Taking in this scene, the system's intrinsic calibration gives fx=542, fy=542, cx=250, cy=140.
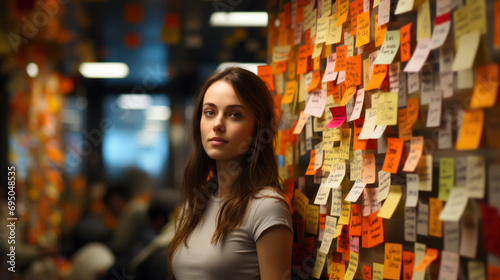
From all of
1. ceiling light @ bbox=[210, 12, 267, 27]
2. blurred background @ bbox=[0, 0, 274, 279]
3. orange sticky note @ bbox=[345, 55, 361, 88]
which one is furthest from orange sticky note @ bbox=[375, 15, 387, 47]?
ceiling light @ bbox=[210, 12, 267, 27]

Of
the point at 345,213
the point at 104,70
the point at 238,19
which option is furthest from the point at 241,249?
the point at 104,70

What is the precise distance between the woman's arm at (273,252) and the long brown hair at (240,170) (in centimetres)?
12

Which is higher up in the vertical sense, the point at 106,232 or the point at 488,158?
the point at 488,158

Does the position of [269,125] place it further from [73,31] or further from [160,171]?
[160,171]

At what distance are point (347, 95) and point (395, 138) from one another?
286 millimetres

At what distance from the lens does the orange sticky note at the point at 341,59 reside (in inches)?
64.9

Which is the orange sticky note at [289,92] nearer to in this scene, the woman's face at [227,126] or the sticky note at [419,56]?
the woman's face at [227,126]

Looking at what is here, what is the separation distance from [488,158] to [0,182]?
5.81 metres

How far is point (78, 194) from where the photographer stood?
26.0ft

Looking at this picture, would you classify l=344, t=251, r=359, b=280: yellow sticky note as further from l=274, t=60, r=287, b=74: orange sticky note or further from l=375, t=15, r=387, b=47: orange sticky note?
l=274, t=60, r=287, b=74: orange sticky note

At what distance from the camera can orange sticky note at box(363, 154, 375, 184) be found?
1.48 m

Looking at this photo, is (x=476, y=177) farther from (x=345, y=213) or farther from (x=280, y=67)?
(x=280, y=67)

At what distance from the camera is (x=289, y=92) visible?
2109mm

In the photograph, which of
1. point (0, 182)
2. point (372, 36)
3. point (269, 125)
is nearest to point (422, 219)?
point (372, 36)
